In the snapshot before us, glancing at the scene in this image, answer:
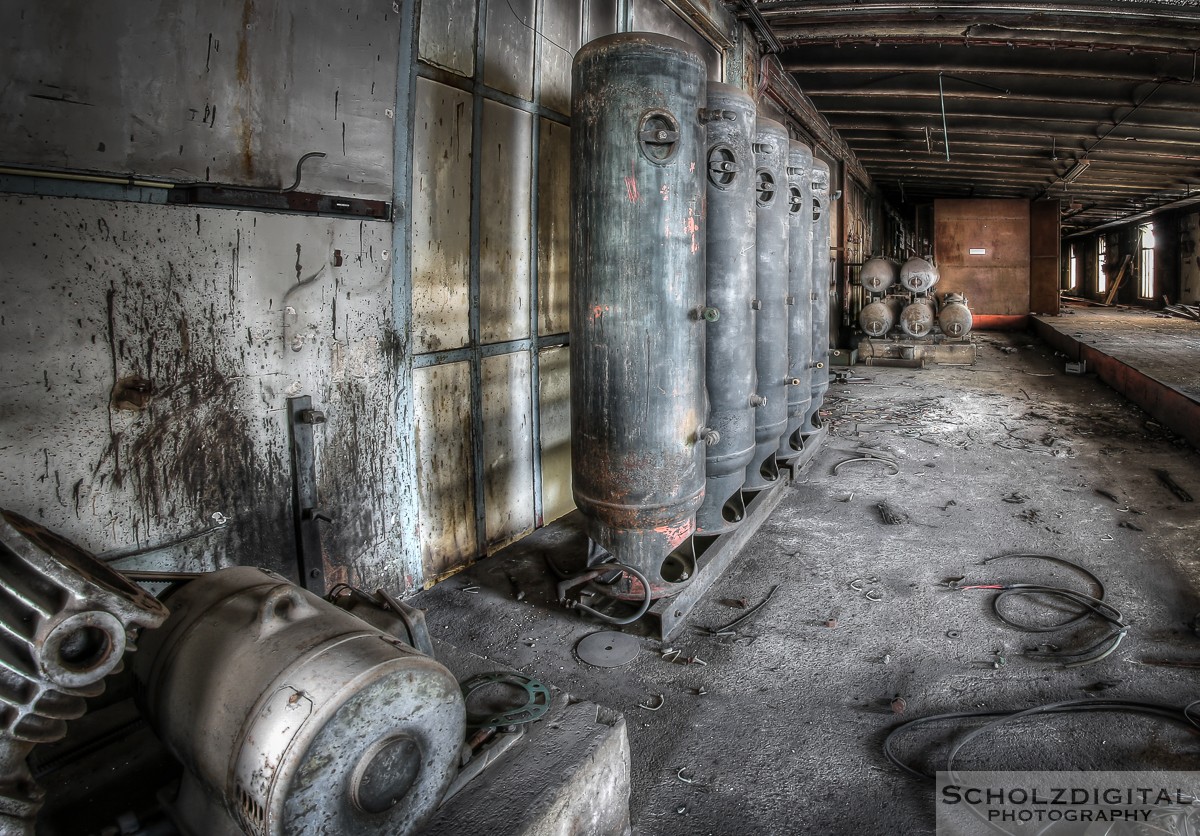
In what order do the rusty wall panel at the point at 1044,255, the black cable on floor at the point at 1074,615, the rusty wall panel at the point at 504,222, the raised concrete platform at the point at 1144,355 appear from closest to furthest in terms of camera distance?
the black cable on floor at the point at 1074,615 < the rusty wall panel at the point at 504,222 < the raised concrete platform at the point at 1144,355 < the rusty wall panel at the point at 1044,255

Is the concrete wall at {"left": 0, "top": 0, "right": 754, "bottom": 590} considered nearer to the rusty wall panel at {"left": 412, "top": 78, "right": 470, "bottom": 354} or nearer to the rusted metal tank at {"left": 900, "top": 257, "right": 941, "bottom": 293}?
the rusty wall panel at {"left": 412, "top": 78, "right": 470, "bottom": 354}

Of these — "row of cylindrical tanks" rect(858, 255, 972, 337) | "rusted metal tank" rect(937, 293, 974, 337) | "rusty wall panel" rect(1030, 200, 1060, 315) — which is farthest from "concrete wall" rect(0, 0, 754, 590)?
"rusty wall panel" rect(1030, 200, 1060, 315)

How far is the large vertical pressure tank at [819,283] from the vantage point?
592cm

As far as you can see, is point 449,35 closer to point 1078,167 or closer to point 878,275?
point 878,275

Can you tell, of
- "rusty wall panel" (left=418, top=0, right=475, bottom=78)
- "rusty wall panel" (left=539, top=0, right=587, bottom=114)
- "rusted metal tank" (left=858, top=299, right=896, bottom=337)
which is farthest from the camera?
"rusted metal tank" (left=858, top=299, right=896, bottom=337)

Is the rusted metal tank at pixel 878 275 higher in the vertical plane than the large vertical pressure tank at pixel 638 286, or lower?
higher

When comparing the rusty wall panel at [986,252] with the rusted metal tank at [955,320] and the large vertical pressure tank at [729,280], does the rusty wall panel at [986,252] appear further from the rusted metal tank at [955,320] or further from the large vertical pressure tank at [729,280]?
the large vertical pressure tank at [729,280]

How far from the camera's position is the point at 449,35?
3367mm

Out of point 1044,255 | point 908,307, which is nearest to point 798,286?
point 908,307

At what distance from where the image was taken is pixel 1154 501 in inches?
190

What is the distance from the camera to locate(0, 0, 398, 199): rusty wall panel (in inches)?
78.4

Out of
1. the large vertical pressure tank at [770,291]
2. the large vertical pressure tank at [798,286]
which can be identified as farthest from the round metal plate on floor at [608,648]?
the large vertical pressure tank at [798,286]

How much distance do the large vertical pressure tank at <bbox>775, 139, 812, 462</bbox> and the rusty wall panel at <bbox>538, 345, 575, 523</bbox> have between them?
1.70 meters

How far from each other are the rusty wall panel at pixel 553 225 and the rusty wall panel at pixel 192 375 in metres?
1.25
